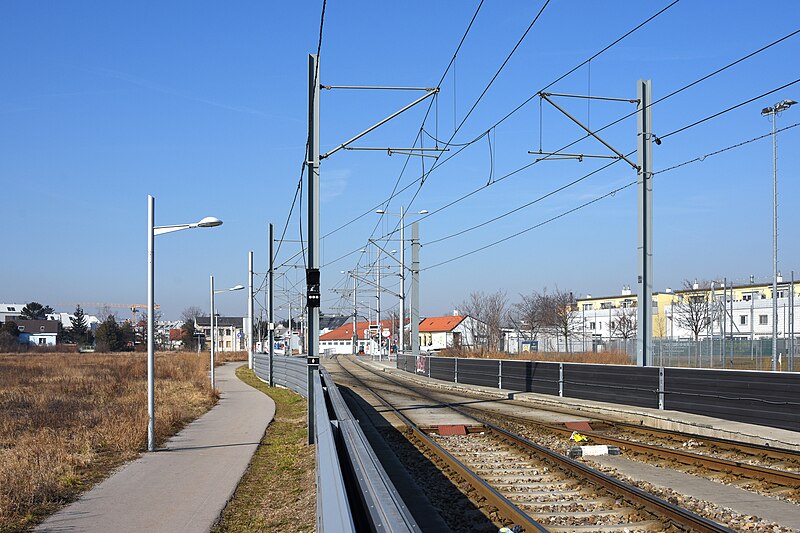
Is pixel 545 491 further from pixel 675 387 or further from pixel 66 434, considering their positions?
pixel 66 434

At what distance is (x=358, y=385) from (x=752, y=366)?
21.2 meters

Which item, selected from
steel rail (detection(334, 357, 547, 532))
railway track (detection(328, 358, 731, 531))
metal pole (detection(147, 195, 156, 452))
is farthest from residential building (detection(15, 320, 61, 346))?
railway track (detection(328, 358, 731, 531))

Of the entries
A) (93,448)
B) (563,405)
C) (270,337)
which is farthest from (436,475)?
(270,337)

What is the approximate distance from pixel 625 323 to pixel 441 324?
172 ft

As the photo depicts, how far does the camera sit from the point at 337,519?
15.9 ft

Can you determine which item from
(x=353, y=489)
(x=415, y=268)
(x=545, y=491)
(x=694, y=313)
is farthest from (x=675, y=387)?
(x=694, y=313)

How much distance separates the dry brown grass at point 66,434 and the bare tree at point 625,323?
4924cm

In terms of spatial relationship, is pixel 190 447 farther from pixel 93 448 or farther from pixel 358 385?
pixel 358 385

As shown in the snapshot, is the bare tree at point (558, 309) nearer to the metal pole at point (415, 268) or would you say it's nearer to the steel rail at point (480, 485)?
the metal pole at point (415, 268)

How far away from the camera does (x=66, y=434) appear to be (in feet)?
60.0

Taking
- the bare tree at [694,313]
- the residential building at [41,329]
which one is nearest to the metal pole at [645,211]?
the bare tree at [694,313]

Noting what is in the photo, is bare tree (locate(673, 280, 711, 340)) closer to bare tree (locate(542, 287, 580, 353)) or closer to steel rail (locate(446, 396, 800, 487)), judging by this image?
bare tree (locate(542, 287, 580, 353))

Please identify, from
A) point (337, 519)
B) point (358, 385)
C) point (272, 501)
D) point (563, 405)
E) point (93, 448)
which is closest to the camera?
point (337, 519)

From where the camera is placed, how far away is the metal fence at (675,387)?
1659 centimetres
